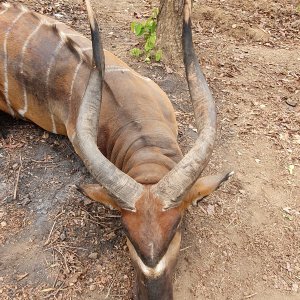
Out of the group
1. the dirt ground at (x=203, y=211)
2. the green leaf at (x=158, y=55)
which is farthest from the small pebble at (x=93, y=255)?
the green leaf at (x=158, y=55)

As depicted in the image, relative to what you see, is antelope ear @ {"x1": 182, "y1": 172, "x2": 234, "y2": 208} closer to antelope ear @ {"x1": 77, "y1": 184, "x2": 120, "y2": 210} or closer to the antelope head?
the antelope head

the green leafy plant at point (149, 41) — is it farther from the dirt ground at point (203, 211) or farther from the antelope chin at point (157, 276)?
the antelope chin at point (157, 276)

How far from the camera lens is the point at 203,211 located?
529 centimetres

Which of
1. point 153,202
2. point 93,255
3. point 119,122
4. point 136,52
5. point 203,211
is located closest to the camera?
point 153,202

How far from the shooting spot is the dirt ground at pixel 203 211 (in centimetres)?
469

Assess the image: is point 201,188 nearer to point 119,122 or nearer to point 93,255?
point 119,122

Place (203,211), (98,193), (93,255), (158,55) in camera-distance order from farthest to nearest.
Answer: (158,55) → (203,211) → (93,255) → (98,193)

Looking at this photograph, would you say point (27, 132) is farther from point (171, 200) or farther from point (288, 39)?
point (288, 39)

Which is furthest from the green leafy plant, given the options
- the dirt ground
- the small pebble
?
the small pebble

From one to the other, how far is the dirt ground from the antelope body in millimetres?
612

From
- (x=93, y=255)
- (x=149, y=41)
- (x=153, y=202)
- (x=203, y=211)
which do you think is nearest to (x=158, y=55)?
(x=149, y=41)

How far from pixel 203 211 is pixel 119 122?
4.54 ft

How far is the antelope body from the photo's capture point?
3.69 meters

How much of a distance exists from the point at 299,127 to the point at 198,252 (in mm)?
2598
